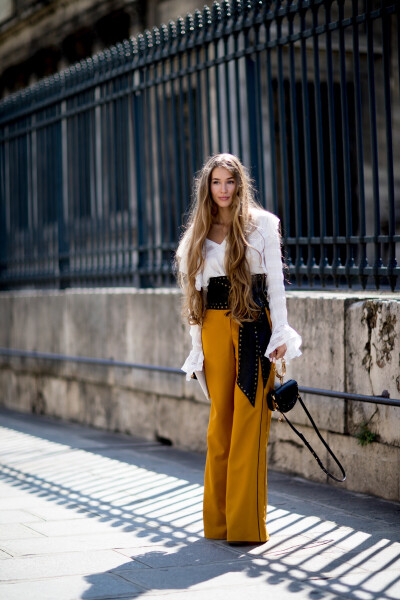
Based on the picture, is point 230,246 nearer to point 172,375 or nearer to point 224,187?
point 224,187

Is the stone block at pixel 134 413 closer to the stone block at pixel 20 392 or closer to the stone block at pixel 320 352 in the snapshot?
the stone block at pixel 20 392

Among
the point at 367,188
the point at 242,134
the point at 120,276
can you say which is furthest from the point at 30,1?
the point at 242,134

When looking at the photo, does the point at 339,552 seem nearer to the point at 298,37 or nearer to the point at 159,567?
the point at 159,567

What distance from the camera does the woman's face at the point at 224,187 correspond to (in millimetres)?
4949

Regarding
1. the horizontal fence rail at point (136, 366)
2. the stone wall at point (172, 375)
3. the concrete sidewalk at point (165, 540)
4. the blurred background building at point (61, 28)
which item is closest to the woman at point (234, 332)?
the concrete sidewalk at point (165, 540)

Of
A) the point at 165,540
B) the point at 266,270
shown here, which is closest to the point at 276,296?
the point at 266,270

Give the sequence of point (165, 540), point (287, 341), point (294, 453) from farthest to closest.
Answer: point (294, 453) < point (165, 540) < point (287, 341)

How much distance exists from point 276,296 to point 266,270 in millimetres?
150

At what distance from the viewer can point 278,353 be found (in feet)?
15.8

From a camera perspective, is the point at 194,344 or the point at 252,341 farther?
the point at 194,344

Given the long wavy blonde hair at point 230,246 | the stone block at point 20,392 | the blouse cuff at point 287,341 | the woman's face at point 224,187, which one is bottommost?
the stone block at point 20,392

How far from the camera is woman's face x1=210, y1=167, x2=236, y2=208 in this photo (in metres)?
4.95

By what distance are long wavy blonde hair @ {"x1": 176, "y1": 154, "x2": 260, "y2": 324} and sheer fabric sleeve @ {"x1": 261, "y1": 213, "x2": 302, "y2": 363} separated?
0.09 metres

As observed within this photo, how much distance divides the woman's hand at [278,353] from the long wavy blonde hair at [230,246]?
0.20m
